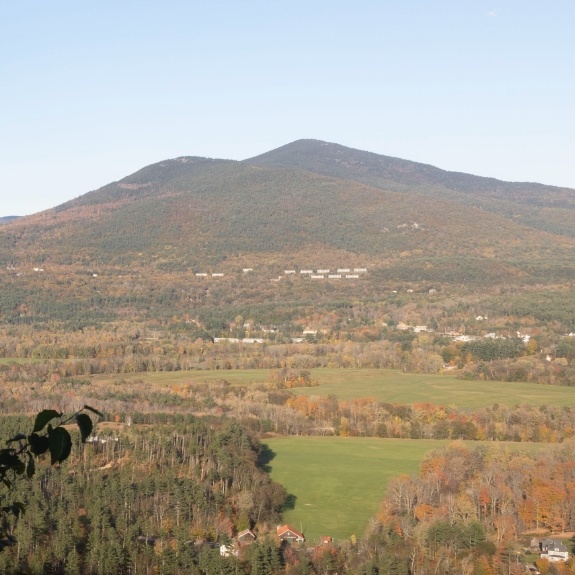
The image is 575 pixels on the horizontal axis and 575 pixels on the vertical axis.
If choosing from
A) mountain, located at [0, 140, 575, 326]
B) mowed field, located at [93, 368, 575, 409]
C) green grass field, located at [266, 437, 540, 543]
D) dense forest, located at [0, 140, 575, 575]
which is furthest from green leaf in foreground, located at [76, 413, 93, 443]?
mountain, located at [0, 140, 575, 326]

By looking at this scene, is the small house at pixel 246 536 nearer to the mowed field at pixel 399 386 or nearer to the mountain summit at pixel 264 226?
the mowed field at pixel 399 386

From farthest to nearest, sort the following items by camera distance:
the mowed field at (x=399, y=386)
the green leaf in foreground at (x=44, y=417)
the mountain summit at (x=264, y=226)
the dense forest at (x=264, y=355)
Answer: the mountain summit at (x=264, y=226)
the mowed field at (x=399, y=386)
the dense forest at (x=264, y=355)
the green leaf in foreground at (x=44, y=417)

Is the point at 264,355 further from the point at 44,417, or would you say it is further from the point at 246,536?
the point at 44,417

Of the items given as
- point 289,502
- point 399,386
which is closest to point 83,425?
point 289,502

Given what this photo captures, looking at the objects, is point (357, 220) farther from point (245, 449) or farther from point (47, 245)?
point (245, 449)

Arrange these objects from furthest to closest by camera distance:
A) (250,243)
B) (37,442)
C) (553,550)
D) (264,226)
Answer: (264,226), (250,243), (553,550), (37,442)

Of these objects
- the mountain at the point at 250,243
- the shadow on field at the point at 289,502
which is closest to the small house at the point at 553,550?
the shadow on field at the point at 289,502

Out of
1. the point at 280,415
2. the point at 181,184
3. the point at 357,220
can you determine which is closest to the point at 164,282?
the point at 357,220
